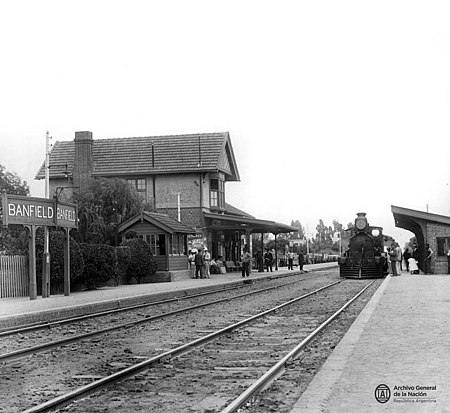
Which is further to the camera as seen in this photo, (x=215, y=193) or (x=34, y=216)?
(x=215, y=193)

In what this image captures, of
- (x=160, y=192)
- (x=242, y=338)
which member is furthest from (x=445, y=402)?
(x=160, y=192)

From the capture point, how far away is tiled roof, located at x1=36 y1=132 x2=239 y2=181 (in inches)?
1881

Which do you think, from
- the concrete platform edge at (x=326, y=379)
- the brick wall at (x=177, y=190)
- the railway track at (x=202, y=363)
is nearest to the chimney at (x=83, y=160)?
the brick wall at (x=177, y=190)

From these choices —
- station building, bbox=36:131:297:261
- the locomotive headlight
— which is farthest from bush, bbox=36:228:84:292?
station building, bbox=36:131:297:261

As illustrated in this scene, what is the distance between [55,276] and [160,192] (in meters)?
23.8

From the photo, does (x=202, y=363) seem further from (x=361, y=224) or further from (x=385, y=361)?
(x=361, y=224)

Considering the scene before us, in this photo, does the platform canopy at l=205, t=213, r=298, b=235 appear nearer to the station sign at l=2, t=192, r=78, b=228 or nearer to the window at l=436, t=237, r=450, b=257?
the window at l=436, t=237, r=450, b=257

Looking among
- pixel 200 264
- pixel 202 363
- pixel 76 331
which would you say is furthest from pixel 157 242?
pixel 202 363

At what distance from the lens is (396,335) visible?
1148 centimetres

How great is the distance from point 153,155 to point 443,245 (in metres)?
20.1

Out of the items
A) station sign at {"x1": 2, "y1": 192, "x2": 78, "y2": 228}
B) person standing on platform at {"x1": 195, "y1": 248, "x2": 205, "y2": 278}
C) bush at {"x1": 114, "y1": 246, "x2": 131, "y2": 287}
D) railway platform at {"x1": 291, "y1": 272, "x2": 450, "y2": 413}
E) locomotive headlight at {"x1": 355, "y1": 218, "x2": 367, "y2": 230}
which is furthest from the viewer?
locomotive headlight at {"x1": 355, "y1": 218, "x2": 367, "y2": 230}

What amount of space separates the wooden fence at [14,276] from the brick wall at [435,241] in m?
20.5

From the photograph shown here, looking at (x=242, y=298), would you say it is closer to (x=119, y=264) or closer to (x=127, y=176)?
(x=119, y=264)

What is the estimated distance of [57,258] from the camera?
2452 centimetres
